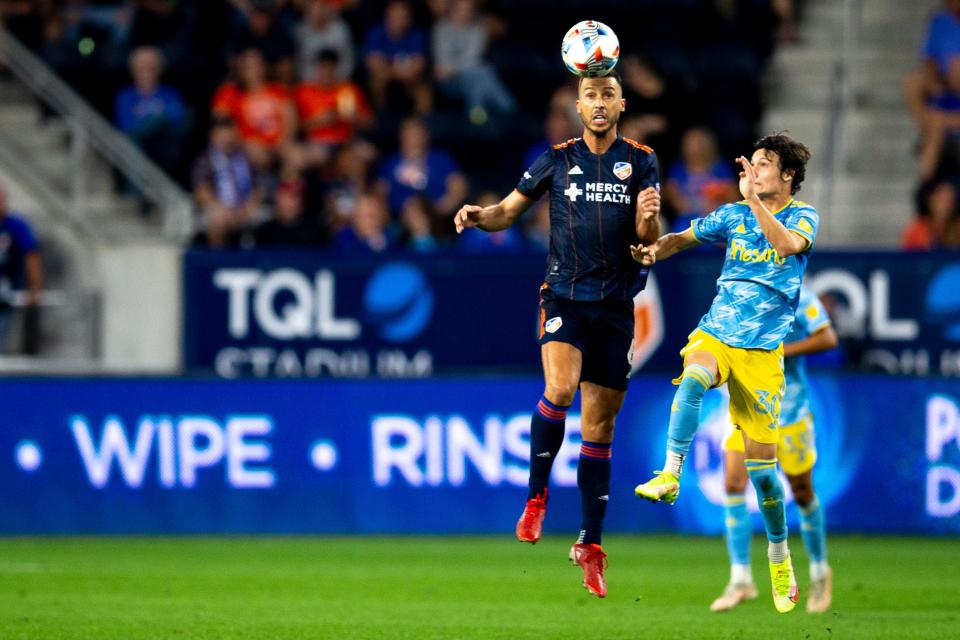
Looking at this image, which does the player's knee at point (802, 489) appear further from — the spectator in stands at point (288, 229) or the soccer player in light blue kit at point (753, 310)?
the spectator in stands at point (288, 229)

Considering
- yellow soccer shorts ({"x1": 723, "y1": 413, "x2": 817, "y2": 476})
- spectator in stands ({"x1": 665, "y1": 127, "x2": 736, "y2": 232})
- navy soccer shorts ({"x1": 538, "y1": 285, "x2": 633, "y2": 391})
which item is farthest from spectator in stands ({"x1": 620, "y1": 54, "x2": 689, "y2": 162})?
navy soccer shorts ({"x1": 538, "y1": 285, "x2": 633, "y2": 391})

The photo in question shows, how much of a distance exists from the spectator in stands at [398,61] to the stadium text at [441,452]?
437 cm

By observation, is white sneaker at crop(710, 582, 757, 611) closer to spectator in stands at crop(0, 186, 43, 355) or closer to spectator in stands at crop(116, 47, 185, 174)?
spectator in stands at crop(0, 186, 43, 355)

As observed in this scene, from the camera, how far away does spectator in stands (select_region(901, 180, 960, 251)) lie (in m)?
16.5

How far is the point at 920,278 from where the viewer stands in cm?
1588

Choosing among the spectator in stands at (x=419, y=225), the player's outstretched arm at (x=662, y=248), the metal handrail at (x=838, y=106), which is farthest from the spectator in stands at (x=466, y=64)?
the player's outstretched arm at (x=662, y=248)

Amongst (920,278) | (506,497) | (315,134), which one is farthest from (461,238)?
(920,278)

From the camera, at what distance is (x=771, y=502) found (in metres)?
9.75

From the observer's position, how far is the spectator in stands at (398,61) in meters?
18.3

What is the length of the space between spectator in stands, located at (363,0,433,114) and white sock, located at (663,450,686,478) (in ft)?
31.7

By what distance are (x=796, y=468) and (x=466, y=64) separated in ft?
27.5

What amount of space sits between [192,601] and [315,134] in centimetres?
715

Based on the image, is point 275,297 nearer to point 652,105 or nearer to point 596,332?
point 652,105

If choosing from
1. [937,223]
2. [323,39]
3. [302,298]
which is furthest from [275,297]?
[937,223]
